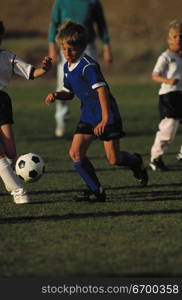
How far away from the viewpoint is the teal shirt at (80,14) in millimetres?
Result: 13055

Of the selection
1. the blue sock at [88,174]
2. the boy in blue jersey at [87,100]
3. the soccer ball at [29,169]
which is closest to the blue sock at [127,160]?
the boy in blue jersey at [87,100]

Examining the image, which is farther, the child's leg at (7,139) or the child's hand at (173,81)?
the child's hand at (173,81)

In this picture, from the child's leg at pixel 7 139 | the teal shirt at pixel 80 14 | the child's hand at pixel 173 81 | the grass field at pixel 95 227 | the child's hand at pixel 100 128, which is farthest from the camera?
the teal shirt at pixel 80 14

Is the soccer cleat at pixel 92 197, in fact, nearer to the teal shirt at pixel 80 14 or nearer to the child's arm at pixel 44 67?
the child's arm at pixel 44 67

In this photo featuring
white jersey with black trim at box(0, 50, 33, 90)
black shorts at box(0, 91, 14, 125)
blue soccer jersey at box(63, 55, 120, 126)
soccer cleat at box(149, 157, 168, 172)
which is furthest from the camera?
soccer cleat at box(149, 157, 168, 172)

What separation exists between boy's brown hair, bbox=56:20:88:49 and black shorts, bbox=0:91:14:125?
0.99 meters

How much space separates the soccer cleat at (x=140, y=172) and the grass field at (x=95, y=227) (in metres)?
0.11

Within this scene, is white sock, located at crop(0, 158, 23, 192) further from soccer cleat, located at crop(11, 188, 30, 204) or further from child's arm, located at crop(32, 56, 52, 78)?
child's arm, located at crop(32, 56, 52, 78)

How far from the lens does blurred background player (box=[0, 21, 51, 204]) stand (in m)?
7.88

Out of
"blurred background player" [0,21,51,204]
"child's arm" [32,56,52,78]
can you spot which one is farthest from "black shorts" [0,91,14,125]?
"child's arm" [32,56,52,78]

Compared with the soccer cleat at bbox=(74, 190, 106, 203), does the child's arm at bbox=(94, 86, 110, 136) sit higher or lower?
higher

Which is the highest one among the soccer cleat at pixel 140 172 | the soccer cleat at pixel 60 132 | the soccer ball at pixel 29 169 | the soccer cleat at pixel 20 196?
the soccer ball at pixel 29 169

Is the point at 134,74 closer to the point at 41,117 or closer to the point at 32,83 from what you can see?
the point at 32,83

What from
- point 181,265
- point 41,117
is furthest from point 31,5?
point 181,265
